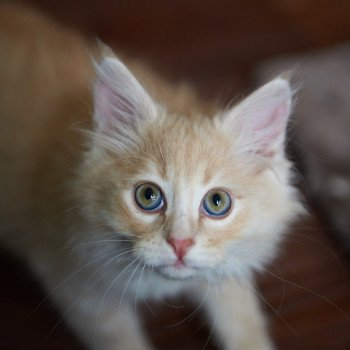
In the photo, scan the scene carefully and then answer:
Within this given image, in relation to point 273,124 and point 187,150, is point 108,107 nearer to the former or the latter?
point 187,150

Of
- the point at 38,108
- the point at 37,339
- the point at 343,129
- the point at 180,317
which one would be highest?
the point at 343,129

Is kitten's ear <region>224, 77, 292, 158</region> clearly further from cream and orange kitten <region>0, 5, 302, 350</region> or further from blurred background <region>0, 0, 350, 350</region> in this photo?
blurred background <region>0, 0, 350, 350</region>

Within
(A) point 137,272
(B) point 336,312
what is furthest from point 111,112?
(B) point 336,312

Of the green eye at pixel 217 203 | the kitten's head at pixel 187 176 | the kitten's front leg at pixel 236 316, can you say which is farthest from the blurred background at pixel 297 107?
the green eye at pixel 217 203

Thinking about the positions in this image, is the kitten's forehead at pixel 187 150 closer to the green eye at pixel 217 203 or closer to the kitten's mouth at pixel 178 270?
the green eye at pixel 217 203

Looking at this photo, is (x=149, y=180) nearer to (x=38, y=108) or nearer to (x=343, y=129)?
(x=38, y=108)
